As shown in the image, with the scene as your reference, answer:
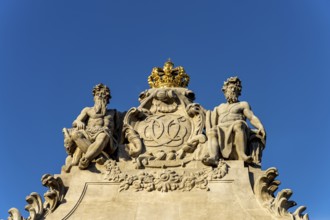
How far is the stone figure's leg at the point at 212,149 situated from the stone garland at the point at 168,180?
0.59 ft

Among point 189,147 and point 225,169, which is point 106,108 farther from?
point 225,169

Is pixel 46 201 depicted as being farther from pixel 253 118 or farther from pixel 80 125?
pixel 253 118

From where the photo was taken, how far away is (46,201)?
17.7m

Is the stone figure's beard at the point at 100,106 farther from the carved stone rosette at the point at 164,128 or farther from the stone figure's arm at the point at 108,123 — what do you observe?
the carved stone rosette at the point at 164,128

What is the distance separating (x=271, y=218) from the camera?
16.7m

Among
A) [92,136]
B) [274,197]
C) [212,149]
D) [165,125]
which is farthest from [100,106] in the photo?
[274,197]

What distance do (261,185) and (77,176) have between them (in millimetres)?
4709

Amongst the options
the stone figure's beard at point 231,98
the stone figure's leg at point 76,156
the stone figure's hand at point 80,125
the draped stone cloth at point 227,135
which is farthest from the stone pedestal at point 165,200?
the stone figure's beard at point 231,98

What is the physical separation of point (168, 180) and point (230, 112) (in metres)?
2.76

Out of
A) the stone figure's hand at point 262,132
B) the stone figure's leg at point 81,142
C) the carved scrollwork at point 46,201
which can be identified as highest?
the stone figure's hand at point 262,132

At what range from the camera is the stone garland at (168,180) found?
17.6 meters

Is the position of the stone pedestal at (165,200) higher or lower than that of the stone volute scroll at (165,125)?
lower

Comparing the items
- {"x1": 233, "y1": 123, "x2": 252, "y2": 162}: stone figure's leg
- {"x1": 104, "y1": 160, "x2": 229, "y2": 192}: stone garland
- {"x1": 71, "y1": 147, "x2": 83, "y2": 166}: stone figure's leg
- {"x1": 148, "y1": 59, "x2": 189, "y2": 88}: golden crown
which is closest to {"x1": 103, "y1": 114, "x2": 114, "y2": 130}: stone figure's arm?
{"x1": 71, "y1": 147, "x2": 83, "y2": 166}: stone figure's leg

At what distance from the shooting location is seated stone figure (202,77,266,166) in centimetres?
1828
